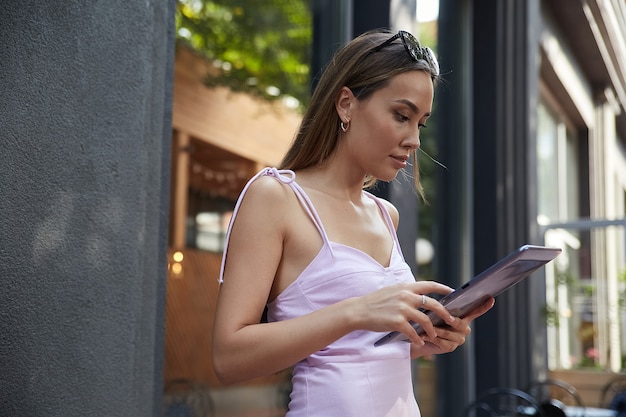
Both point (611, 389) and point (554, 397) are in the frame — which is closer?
point (554, 397)

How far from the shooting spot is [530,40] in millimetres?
7410

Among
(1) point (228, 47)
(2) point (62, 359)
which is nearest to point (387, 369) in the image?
(2) point (62, 359)

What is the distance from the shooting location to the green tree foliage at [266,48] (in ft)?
15.3

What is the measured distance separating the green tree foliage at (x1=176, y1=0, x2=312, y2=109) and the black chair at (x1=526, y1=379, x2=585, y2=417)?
94.5 inches

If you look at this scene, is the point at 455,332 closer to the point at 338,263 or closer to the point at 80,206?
the point at 338,263

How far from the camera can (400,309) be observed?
1409 mm

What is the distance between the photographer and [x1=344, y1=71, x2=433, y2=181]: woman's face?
5.64 feet

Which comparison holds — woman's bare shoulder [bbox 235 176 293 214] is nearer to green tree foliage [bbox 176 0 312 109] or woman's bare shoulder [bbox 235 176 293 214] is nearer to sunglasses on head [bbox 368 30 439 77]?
sunglasses on head [bbox 368 30 439 77]

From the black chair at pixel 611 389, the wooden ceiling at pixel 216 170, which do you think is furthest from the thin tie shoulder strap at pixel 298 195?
the black chair at pixel 611 389

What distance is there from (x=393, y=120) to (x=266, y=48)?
3.24m

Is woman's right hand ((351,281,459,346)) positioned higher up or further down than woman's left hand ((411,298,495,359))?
higher up

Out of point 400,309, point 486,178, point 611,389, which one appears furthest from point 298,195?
point 611,389

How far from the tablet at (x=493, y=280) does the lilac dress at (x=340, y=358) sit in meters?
0.10

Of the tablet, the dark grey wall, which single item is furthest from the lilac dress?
the dark grey wall
